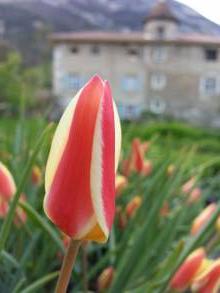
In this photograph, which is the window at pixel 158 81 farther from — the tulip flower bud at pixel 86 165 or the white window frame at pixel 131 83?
the tulip flower bud at pixel 86 165

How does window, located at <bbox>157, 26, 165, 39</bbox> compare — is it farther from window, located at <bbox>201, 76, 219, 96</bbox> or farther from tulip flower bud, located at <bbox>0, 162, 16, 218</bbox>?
tulip flower bud, located at <bbox>0, 162, 16, 218</bbox>

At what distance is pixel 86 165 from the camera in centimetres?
23

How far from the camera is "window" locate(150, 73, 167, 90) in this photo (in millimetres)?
15531

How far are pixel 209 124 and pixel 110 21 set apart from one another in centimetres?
397

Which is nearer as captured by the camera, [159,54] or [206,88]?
[206,88]

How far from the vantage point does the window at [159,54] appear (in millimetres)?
16000

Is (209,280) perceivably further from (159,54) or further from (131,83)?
(159,54)

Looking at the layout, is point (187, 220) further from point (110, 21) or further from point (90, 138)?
point (110, 21)

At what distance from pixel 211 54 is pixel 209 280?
15975 millimetres

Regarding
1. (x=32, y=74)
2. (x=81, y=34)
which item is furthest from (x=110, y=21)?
(x=32, y=74)

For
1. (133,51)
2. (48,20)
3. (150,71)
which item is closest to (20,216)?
(150,71)

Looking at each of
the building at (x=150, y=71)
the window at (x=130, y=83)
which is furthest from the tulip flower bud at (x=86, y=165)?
the window at (x=130, y=83)

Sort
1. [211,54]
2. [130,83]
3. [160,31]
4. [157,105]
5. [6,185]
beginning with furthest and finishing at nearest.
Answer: [160,31]
[211,54]
[130,83]
[157,105]
[6,185]

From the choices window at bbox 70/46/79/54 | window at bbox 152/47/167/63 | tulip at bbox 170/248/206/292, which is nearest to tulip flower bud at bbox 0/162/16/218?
tulip at bbox 170/248/206/292
